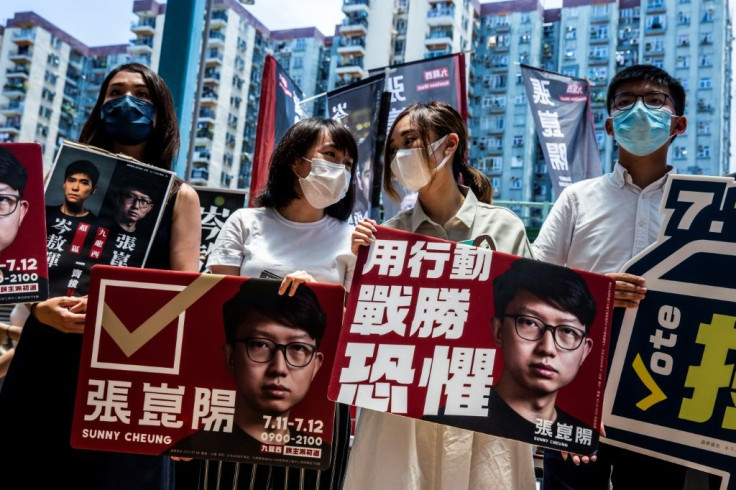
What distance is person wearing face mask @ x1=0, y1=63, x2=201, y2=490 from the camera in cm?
225

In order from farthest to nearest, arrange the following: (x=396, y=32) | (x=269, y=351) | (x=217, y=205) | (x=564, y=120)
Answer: (x=396, y=32), (x=564, y=120), (x=217, y=205), (x=269, y=351)

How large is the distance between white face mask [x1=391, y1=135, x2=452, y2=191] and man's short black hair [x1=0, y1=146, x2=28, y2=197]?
1.22m

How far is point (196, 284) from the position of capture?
2385 mm

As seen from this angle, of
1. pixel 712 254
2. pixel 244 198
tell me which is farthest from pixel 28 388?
pixel 244 198

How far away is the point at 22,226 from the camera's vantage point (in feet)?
7.97

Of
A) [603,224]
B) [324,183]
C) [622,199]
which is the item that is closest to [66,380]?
[324,183]

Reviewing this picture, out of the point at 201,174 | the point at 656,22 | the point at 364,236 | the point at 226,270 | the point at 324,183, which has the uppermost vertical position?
the point at 656,22

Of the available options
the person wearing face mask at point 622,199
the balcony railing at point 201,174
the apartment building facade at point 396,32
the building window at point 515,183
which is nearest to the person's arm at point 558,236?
the person wearing face mask at point 622,199

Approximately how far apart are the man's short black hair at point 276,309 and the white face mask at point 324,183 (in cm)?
47

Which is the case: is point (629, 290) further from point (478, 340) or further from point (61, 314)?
point (61, 314)

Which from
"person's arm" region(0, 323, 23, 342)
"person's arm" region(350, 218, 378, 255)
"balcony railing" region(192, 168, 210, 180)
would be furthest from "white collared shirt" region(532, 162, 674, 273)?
"balcony railing" region(192, 168, 210, 180)

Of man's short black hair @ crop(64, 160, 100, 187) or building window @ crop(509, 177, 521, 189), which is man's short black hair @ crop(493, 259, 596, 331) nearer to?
man's short black hair @ crop(64, 160, 100, 187)

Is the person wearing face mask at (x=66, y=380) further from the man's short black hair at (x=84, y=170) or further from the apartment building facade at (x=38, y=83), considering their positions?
the apartment building facade at (x=38, y=83)

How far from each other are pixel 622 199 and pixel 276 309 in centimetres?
127
